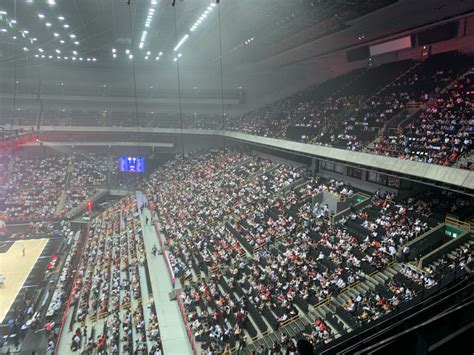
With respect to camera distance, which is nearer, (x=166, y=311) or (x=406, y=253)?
(x=406, y=253)

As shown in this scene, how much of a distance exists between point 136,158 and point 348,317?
3553cm

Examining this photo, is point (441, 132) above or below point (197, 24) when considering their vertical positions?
below

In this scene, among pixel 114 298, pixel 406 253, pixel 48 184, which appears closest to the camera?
pixel 406 253

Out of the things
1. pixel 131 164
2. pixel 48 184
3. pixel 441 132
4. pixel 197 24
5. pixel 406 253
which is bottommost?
pixel 48 184

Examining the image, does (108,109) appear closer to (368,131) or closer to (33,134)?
(33,134)

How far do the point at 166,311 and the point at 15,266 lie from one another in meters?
15.2

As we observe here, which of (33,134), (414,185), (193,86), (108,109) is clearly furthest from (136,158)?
(414,185)

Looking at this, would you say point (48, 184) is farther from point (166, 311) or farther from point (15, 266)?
point (166, 311)

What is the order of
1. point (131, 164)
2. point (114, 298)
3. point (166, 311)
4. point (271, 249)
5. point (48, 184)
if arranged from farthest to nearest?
point (131, 164) → point (48, 184) → point (271, 249) → point (114, 298) → point (166, 311)

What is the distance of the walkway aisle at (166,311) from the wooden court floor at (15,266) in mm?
8201

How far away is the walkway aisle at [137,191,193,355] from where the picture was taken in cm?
1405

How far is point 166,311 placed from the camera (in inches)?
647

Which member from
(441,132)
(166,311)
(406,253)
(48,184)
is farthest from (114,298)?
(48,184)

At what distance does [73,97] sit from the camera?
4494cm
